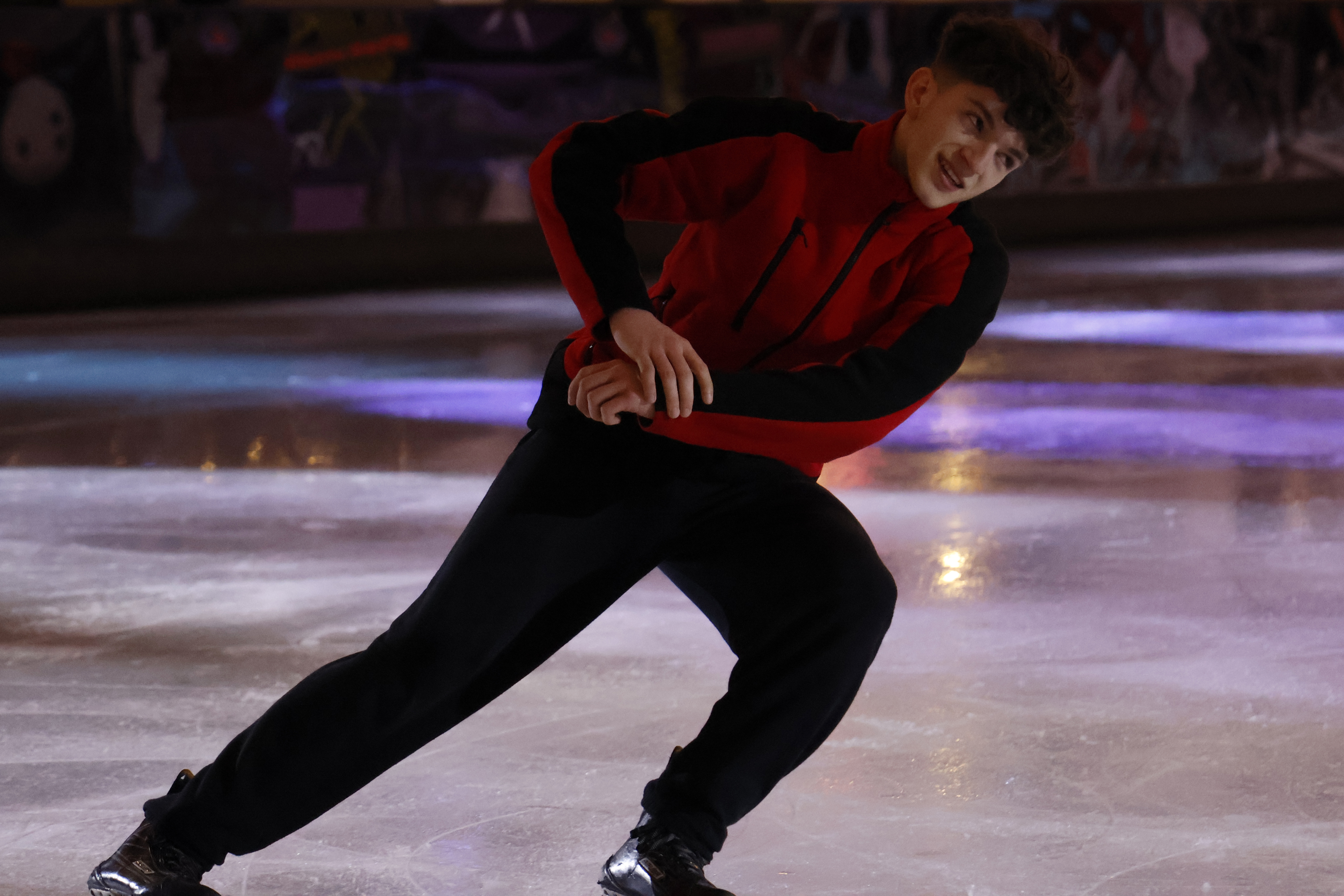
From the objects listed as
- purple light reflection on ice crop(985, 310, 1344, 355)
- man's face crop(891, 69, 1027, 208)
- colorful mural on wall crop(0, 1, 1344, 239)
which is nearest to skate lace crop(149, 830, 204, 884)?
man's face crop(891, 69, 1027, 208)

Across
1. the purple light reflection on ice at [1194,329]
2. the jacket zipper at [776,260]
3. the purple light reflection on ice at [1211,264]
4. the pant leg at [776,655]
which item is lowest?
the purple light reflection on ice at [1211,264]

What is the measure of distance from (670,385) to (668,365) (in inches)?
1.0

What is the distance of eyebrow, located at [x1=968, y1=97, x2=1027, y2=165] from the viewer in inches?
82.9

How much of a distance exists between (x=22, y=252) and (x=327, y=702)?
861 cm

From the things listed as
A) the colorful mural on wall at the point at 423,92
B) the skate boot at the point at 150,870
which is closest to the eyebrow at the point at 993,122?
the skate boot at the point at 150,870

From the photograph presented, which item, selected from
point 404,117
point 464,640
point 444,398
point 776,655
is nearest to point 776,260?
point 776,655

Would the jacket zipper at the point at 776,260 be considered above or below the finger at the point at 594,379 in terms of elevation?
above

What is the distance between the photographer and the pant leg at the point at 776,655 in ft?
6.79

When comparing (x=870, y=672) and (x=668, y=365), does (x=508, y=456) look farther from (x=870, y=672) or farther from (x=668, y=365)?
(x=668, y=365)

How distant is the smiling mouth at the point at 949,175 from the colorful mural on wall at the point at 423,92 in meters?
7.81

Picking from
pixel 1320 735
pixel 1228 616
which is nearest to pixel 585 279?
pixel 1320 735

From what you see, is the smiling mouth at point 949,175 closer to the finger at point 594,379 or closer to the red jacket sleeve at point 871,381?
the red jacket sleeve at point 871,381

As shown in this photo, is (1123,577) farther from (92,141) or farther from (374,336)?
(92,141)

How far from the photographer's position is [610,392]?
6.63 feet
